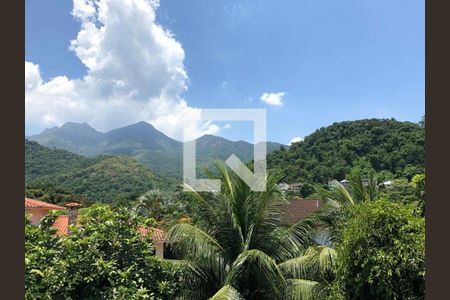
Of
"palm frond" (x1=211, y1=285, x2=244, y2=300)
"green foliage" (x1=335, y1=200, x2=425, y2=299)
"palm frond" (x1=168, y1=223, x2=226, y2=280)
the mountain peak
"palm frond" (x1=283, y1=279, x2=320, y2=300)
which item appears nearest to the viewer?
"green foliage" (x1=335, y1=200, x2=425, y2=299)

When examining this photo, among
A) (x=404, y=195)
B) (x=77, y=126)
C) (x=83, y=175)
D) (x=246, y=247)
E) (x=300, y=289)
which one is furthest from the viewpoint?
(x=77, y=126)

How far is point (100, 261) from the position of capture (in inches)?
141

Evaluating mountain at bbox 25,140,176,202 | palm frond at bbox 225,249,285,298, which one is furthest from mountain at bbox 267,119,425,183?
palm frond at bbox 225,249,285,298

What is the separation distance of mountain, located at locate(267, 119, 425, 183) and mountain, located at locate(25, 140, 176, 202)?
1022cm

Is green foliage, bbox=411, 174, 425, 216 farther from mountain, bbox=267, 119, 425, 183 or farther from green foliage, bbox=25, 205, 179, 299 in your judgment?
mountain, bbox=267, 119, 425, 183

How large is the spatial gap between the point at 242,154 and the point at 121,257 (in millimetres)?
2404

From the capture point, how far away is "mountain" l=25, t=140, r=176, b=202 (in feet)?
91.2

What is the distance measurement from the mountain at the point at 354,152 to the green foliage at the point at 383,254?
1654cm

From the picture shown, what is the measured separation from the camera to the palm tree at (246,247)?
4.76 metres

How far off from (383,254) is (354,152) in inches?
905

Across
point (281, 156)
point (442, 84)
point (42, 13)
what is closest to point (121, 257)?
point (442, 84)

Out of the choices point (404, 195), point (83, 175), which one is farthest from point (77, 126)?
point (404, 195)

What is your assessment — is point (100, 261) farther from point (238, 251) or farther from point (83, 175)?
point (83, 175)

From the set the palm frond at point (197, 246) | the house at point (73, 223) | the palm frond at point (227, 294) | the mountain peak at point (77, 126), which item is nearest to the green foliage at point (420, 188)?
the palm frond at point (227, 294)
